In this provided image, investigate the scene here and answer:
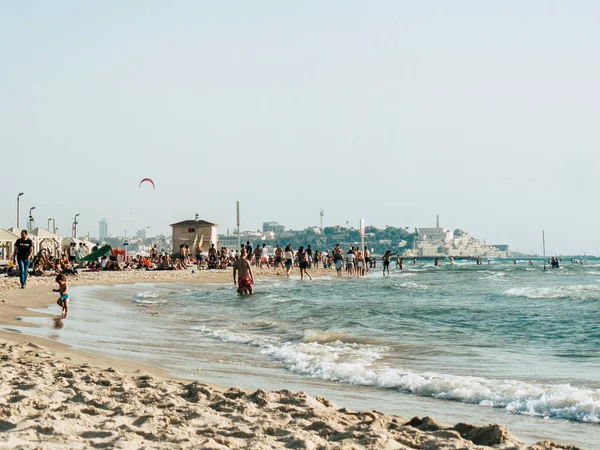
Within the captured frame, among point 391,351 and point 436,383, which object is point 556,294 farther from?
point 436,383

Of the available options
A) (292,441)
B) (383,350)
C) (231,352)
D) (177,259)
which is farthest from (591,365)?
(177,259)

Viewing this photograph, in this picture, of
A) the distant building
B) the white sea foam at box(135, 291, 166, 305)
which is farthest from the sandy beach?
the distant building

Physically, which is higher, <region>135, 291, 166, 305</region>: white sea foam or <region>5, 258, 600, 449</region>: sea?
<region>135, 291, 166, 305</region>: white sea foam

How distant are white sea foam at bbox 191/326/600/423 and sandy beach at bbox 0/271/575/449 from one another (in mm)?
857

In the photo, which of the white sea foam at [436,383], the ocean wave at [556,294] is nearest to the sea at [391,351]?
the white sea foam at [436,383]

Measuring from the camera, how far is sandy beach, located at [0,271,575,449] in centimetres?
368

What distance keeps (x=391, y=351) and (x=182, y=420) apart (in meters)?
4.98

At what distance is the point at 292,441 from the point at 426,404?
6.97ft

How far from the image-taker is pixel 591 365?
25.3ft

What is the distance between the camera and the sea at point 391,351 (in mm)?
5391

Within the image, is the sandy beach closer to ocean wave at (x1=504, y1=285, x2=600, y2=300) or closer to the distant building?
ocean wave at (x1=504, y1=285, x2=600, y2=300)

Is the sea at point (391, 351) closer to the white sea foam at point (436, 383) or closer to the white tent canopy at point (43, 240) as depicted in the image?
the white sea foam at point (436, 383)

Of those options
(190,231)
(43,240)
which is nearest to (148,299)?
(43,240)

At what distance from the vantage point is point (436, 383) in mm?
6188
